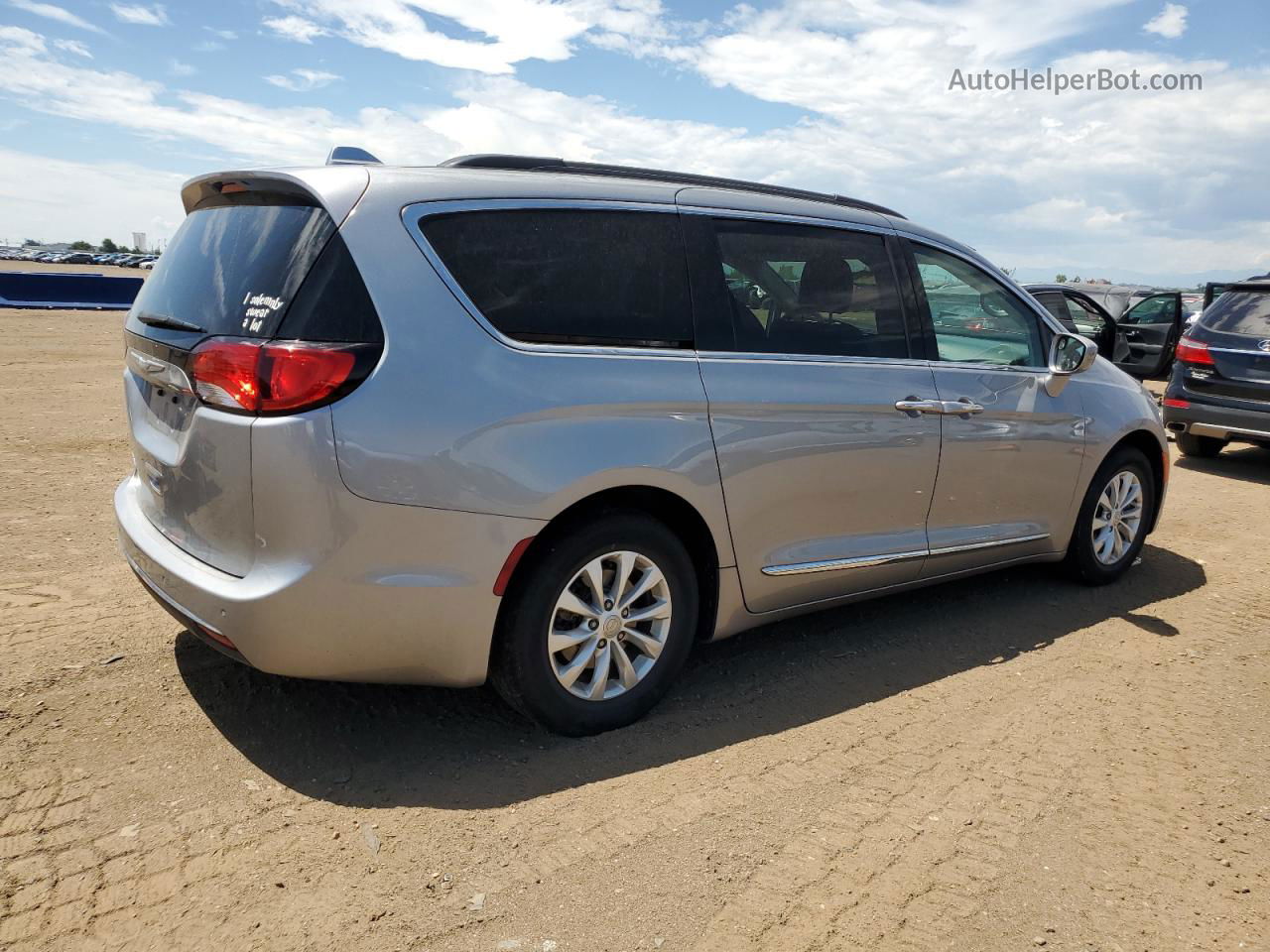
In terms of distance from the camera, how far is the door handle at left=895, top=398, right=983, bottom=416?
167 inches

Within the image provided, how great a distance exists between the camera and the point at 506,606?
3232 mm

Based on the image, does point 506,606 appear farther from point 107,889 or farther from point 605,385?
point 107,889

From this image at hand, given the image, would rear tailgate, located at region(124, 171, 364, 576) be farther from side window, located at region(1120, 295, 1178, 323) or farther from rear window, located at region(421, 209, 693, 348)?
side window, located at region(1120, 295, 1178, 323)

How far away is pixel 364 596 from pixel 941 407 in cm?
262

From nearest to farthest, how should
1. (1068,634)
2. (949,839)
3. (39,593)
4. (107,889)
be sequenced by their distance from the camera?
1. (107,889)
2. (949,839)
3. (39,593)
4. (1068,634)

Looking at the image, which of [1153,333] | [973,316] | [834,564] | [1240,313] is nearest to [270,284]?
[834,564]

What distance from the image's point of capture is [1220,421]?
9.16m

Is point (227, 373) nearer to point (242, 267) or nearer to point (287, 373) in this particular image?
point (287, 373)

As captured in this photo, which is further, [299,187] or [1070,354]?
[1070,354]

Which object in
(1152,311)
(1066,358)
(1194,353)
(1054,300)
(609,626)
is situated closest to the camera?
(609,626)

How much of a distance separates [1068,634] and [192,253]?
4.14m

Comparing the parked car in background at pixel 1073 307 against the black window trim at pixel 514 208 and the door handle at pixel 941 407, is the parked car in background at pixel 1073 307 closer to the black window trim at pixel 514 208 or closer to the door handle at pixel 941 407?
the door handle at pixel 941 407

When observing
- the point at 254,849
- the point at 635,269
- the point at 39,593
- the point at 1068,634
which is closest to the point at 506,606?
the point at 254,849

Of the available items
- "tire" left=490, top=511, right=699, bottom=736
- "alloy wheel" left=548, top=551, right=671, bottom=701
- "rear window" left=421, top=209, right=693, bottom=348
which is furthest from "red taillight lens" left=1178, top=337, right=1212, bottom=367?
"alloy wheel" left=548, top=551, right=671, bottom=701
